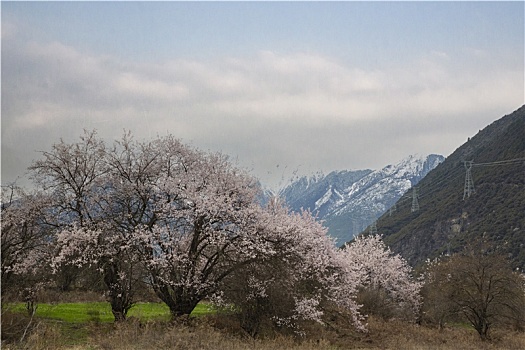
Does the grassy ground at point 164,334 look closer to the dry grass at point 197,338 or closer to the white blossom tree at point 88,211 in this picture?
the dry grass at point 197,338

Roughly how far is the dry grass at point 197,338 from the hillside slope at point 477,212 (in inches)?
2081

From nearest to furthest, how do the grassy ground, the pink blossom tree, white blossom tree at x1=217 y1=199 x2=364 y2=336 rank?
the grassy ground
the pink blossom tree
white blossom tree at x1=217 y1=199 x2=364 y2=336

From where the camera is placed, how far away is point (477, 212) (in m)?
108

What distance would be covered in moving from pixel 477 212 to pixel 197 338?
335 ft

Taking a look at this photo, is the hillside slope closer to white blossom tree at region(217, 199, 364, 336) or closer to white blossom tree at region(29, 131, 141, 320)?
white blossom tree at region(217, 199, 364, 336)

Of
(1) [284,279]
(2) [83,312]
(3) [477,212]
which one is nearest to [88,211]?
(2) [83,312]

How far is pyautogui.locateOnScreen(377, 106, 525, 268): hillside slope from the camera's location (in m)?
89.8

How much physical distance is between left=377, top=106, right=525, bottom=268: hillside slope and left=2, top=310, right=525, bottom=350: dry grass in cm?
5286

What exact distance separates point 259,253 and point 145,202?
5.54 metres

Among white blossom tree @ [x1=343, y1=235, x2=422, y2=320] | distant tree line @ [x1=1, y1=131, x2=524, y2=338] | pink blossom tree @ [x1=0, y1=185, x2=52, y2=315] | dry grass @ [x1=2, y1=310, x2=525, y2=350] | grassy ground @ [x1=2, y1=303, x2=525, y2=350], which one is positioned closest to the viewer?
grassy ground @ [x1=2, y1=303, x2=525, y2=350]

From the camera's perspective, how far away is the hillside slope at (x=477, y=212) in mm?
89800

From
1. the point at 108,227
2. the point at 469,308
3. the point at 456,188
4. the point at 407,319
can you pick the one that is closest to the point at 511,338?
the point at 469,308

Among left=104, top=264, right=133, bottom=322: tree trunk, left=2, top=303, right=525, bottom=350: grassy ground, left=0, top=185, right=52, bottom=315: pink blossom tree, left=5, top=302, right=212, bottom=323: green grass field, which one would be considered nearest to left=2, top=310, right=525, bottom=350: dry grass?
left=2, top=303, right=525, bottom=350: grassy ground

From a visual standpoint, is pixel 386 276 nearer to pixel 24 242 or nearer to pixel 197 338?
pixel 197 338
